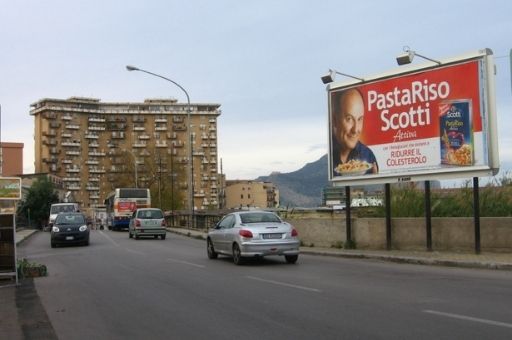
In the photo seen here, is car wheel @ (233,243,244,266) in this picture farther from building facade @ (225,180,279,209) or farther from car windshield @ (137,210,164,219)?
building facade @ (225,180,279,209)

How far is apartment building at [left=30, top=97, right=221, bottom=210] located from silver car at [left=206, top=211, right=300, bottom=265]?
145474 mm

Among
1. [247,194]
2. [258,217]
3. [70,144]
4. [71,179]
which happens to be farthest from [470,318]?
[247,194]

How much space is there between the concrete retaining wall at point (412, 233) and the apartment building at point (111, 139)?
14034 cm

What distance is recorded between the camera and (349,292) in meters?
11.1

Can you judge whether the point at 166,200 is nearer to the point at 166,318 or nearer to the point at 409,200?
the point at 409,200

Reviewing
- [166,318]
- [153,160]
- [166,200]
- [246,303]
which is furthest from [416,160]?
[153,160]

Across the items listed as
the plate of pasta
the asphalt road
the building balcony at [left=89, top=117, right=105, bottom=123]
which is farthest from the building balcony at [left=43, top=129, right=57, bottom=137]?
the asphalt road

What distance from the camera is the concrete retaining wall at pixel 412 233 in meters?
17.5

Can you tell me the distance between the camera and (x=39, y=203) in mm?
87750

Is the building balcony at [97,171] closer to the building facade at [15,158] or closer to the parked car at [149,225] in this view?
the building facade at [15,158]

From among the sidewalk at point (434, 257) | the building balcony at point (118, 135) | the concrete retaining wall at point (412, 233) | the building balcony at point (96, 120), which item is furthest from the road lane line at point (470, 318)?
the building balcony at point (96, 120)

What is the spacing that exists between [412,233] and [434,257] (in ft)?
9.32

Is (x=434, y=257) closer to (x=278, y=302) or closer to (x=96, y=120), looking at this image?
(x=278, y=302)

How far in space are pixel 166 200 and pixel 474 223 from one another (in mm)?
73077
